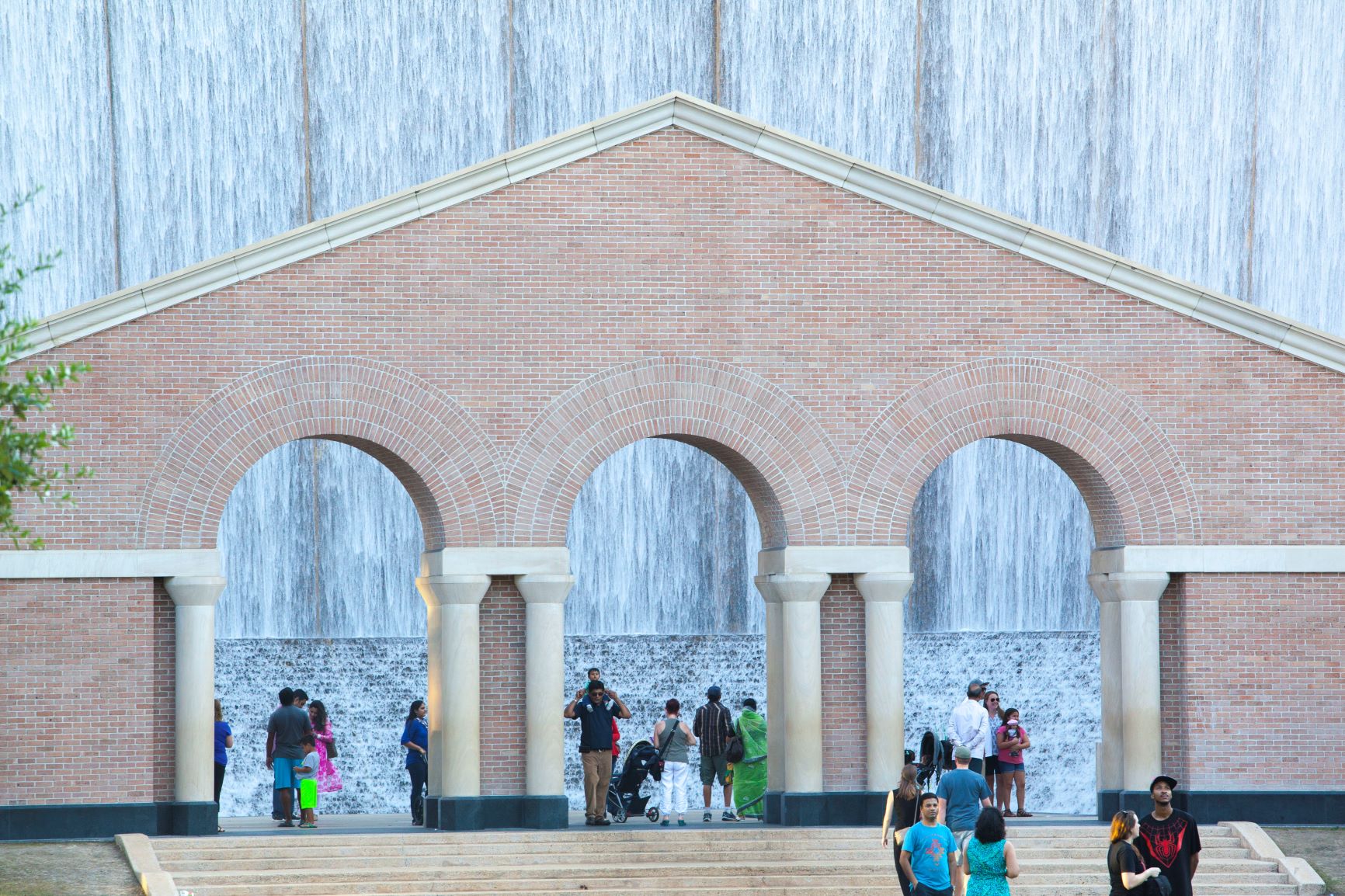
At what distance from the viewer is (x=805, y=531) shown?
21.9 m

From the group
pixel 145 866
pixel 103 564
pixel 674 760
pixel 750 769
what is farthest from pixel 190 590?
pixel 750 769

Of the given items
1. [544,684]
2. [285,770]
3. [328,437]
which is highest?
[328,437]

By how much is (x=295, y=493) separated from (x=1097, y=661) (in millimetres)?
14345

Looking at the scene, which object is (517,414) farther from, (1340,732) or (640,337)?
(1340,732)

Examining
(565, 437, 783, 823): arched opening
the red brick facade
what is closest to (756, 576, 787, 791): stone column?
the red brick facade

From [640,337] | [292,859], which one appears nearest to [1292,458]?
[640,337]

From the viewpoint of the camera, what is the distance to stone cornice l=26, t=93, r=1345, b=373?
21000 mm

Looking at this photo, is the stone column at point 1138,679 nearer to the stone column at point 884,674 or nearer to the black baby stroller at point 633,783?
the stone column at point 884,674

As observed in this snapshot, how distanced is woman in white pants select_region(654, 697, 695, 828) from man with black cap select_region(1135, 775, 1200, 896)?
847cm

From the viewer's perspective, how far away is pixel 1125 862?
1370 cm

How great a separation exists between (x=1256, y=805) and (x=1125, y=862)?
8.86 metres

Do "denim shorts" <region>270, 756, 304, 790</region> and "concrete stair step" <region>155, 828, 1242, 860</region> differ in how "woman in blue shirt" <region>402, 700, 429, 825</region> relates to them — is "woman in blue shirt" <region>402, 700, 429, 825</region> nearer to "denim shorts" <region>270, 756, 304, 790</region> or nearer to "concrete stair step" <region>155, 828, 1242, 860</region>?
"denim shorts" <region>270, 756, 304, 790</region>

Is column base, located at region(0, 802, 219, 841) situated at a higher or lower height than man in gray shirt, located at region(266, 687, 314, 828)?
lower

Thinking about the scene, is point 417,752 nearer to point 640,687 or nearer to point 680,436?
point 680,436
